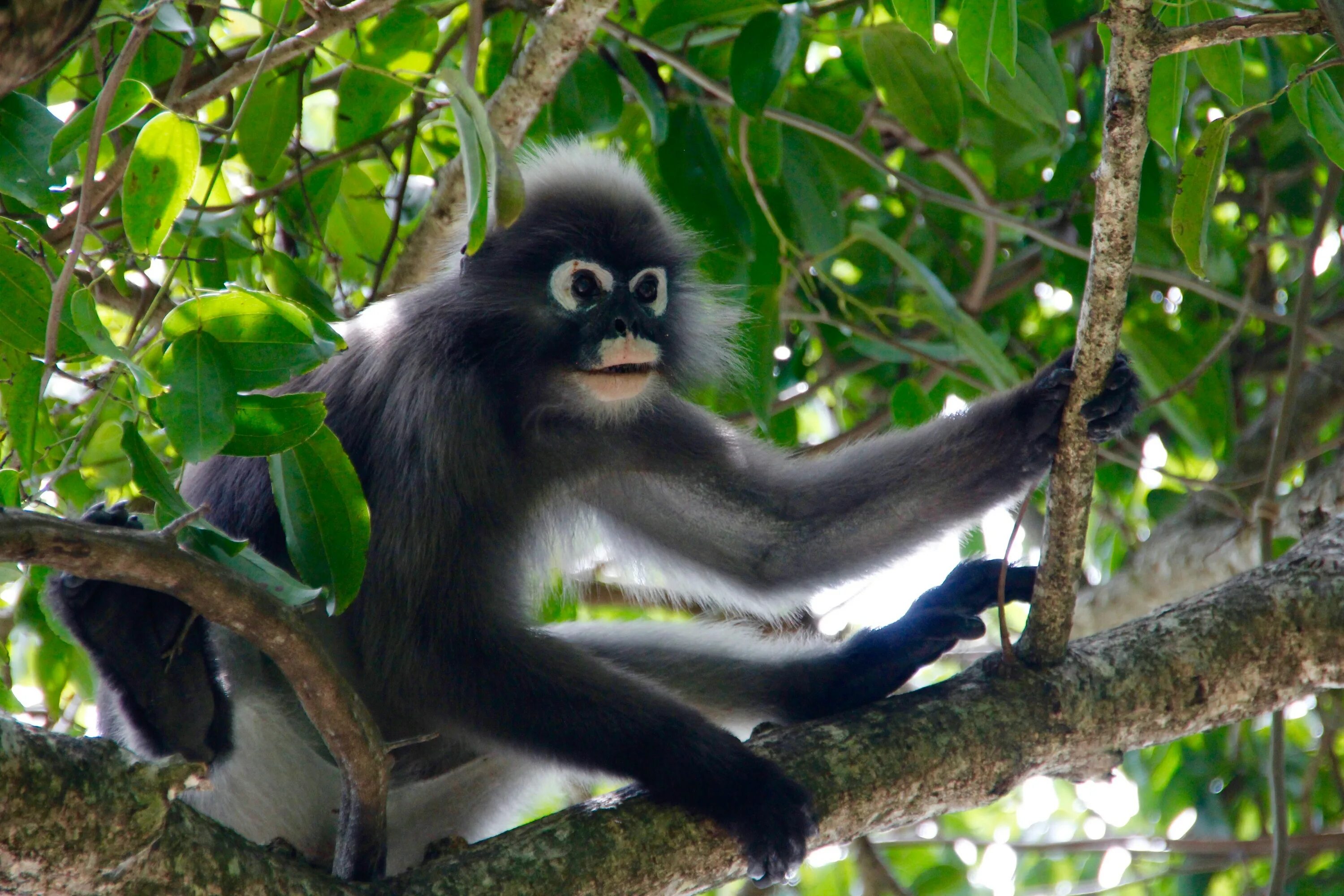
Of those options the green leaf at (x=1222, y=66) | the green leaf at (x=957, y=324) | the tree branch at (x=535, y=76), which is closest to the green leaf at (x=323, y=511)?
the tree branch at (x=535, y=76)

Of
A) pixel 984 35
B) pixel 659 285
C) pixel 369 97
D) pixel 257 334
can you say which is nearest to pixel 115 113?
pixel 257 334

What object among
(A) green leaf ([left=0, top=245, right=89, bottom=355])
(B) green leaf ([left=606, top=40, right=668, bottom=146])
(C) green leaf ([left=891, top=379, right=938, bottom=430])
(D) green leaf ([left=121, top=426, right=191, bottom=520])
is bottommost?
(D) green leaf ([left=121, top=426, right=191, bottom=520])

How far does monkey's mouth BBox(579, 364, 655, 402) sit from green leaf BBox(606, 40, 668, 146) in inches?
28.0

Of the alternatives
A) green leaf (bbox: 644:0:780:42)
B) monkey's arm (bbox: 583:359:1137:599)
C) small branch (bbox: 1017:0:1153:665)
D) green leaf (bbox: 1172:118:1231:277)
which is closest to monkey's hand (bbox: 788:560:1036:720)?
monkey's arm (bbox: 583:359:1137:599)

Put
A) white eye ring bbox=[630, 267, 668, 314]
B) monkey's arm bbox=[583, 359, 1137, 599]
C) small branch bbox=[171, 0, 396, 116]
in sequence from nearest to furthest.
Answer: small branch bbox=[171, 0, 396, 116] → monkey's arm bbox=[583, 359, 1137, 599] → white eye ring bbox=[630, 267, 668, 314]

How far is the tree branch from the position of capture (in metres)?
3.04

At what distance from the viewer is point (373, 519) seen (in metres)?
3.05

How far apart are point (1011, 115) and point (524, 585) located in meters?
1.81

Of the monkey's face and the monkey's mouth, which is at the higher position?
the monkey's face

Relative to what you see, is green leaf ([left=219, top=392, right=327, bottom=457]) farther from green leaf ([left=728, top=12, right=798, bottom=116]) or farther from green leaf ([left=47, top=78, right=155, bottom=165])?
green leaf ([left=728, top=12, right=798, bottom=116])

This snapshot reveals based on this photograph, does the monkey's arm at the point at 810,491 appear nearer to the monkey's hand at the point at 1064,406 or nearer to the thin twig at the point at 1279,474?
the monkey's hand at the point at 1064,406

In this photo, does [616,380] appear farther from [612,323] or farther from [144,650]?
[144,650]

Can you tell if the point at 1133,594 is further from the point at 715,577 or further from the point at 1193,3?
the point at 1193,3

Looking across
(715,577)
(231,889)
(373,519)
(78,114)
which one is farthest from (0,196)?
(715,577)
